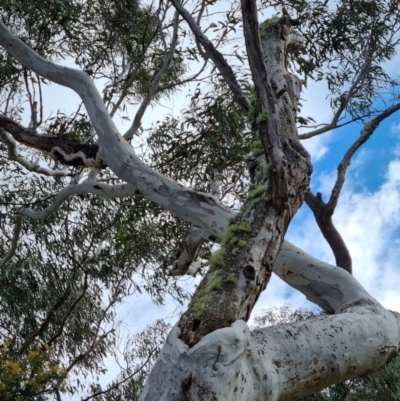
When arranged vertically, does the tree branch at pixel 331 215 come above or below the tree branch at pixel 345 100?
below

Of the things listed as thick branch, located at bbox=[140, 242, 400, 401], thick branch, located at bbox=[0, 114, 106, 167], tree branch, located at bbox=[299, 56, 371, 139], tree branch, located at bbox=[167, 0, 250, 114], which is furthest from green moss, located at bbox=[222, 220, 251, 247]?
tree branch, located at bbox=[299, 56, 371, 139]

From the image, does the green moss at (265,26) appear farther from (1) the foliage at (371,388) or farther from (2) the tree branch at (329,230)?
(1) the foliage at (371,388)

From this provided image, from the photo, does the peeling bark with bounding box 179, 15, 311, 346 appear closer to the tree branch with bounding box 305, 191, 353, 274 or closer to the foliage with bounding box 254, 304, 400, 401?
the tree branch with bounding box 305, 191, 353, 274

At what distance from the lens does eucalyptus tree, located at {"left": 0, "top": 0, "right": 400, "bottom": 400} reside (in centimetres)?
212

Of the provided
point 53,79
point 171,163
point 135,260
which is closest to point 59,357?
point 135,260

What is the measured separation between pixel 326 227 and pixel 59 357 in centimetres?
458

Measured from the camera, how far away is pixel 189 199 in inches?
120

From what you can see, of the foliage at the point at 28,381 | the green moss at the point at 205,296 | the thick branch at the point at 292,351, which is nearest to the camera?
the thick branch at the point at 292,351

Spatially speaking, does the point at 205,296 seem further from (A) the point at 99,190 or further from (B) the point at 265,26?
(A) the point at 99,190

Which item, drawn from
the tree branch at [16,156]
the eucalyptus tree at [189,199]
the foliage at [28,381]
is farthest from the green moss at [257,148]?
the tree branch at [16,156]

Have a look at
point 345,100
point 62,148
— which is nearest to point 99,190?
point 62,148

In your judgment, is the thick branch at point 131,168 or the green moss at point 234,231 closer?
the green moss at point 234,231

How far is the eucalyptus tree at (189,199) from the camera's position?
6.95 feet

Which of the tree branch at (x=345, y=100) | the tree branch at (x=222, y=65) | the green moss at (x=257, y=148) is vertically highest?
the tree branch at (x=345, y=100)
